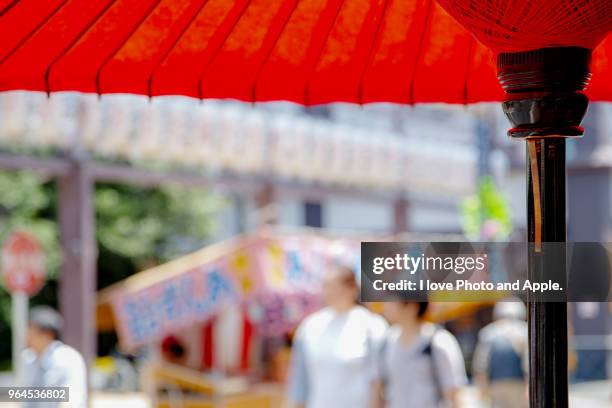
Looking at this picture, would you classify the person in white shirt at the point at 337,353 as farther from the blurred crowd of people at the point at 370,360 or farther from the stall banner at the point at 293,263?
the stall banner at the point at 293,263

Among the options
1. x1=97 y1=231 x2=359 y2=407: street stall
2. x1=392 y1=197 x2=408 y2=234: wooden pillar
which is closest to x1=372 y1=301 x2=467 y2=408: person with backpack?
x1=97 y1=231 x2=359 y2=407: street stall

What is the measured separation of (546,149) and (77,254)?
27.0ft

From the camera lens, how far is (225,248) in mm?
8875

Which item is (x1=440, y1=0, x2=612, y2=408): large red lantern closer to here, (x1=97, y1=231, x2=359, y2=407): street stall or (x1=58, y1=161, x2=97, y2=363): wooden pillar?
(x1=97, y1=231, x2=359, y2=407): street stall

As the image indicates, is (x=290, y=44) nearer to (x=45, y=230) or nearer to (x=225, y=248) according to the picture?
(x=225, y=248)

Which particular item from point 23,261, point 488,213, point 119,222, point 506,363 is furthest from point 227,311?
point 119,222

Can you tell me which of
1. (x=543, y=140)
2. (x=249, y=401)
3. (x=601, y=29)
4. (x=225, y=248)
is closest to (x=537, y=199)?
(x=543, y=140)

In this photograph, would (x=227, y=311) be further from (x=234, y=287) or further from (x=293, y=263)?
(x=293, y=263)

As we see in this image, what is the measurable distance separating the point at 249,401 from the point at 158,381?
0.91 meters

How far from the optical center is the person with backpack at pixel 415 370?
3.93m

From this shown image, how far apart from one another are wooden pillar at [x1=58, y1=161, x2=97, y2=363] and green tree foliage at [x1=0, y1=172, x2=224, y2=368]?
826cm

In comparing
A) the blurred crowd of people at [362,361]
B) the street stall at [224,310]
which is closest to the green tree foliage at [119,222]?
the street stall at [224,310]

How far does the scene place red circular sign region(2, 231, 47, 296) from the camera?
28.0 ft

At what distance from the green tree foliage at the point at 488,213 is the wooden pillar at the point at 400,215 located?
179 cm
